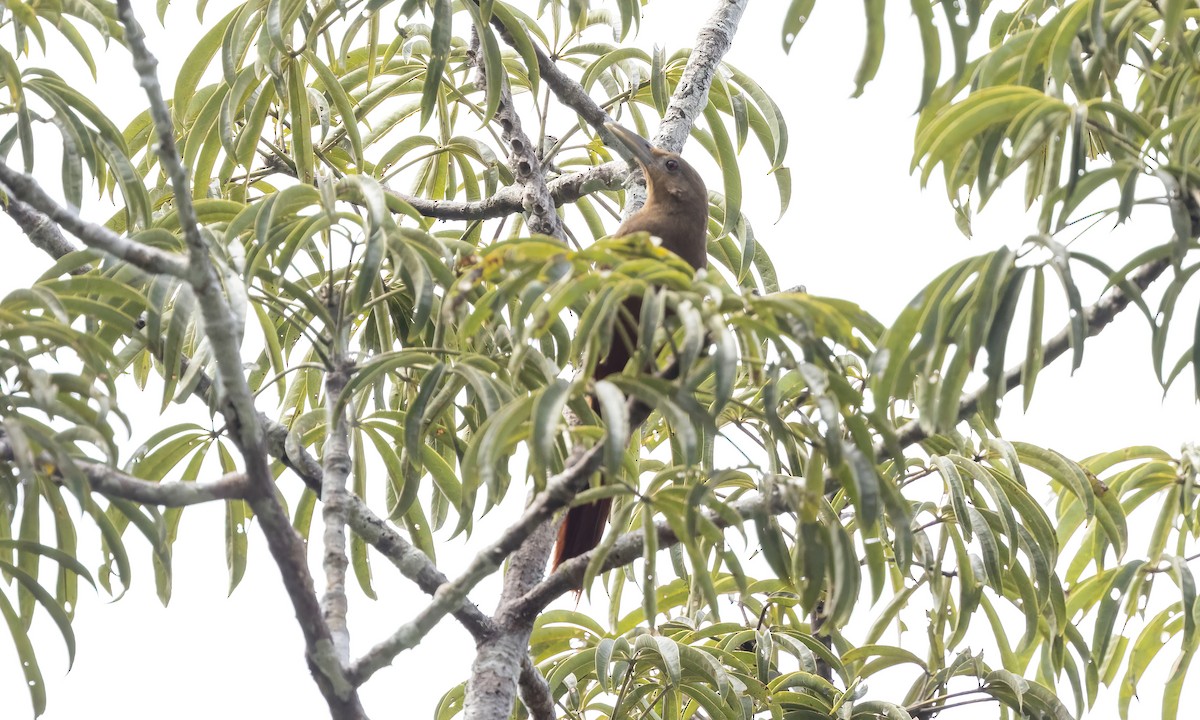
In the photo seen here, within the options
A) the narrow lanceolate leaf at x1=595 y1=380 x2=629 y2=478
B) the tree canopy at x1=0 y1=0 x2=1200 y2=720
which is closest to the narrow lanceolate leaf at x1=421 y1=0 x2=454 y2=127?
the tree canopy at x1=0 y1=0 x2=1200 y2=720

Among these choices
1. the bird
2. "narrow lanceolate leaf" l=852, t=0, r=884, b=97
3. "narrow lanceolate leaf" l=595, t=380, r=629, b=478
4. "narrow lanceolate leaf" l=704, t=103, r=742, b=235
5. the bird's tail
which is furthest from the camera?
the bird

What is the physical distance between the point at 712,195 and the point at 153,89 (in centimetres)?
188

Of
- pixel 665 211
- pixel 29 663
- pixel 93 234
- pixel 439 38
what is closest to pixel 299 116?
pixel 439 38

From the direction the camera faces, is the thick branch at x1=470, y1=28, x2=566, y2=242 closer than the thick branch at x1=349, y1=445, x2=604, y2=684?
No

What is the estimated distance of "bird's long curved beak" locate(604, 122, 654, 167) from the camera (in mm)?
3025

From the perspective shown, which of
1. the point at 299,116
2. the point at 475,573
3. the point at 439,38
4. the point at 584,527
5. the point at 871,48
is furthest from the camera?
the point at 584,527

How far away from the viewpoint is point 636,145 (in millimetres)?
3104

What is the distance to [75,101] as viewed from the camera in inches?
78.3

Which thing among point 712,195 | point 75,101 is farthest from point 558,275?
point 712,195

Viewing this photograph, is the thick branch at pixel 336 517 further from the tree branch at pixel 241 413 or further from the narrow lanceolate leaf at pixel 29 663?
the narrow lanceolate leaf at pixel 29 663

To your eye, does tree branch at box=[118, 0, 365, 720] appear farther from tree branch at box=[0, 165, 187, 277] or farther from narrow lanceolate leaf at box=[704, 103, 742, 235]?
narrow lanceolate leaf at box=[704, 103, 742, 235]

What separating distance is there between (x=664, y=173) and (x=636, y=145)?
21 centimetres

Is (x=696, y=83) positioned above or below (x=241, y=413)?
above

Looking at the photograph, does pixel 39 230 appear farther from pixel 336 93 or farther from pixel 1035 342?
pixel 1035 342
